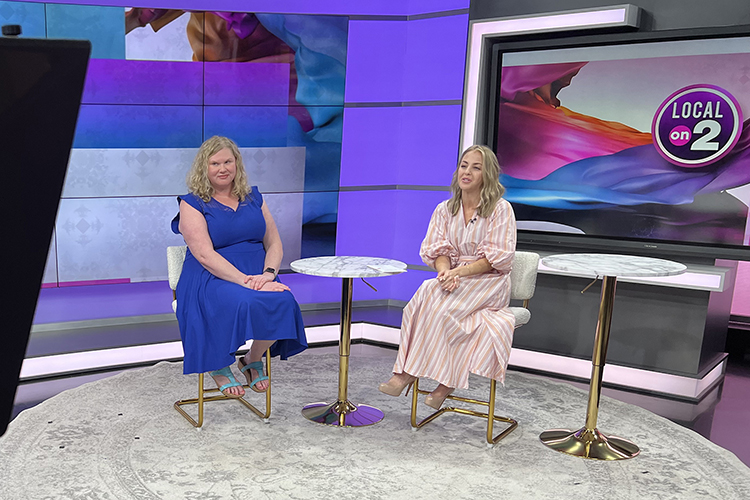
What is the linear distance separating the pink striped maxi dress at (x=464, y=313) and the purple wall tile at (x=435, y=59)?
2.02 metres

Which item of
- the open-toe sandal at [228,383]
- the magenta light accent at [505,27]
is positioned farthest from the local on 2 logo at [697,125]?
the open-toe sandal at [228,383]

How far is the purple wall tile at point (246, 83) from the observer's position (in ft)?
16.1

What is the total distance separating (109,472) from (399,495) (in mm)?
1170

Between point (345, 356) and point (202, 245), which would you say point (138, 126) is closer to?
point (202, 245)

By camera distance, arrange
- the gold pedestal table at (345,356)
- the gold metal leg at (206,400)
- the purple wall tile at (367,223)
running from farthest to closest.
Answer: the purple wall tile at (367,223) → the gold pedestal table at (345,356) → the gold metal leg at (206,400)

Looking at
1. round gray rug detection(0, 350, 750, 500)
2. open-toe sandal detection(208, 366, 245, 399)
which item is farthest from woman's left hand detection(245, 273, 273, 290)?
round gray rug detection(0, 350, 750, 500)

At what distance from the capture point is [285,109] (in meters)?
5.18

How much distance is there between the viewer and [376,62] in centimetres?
545

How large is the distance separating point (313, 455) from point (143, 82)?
116 inches

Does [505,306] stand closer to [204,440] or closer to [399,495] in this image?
[399,495]

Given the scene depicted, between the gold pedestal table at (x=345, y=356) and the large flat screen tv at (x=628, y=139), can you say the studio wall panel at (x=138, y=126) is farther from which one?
the large flat screen tv at (x=628, y=139)

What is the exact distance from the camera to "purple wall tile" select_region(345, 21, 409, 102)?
17.7 feet

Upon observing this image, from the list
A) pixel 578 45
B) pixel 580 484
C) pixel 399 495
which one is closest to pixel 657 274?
pixel 580 484

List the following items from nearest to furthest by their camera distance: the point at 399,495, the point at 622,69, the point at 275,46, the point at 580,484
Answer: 1. the point at 399,495
2. the point at 580,484
3. the point at 622,69
4. the point at 275,46
